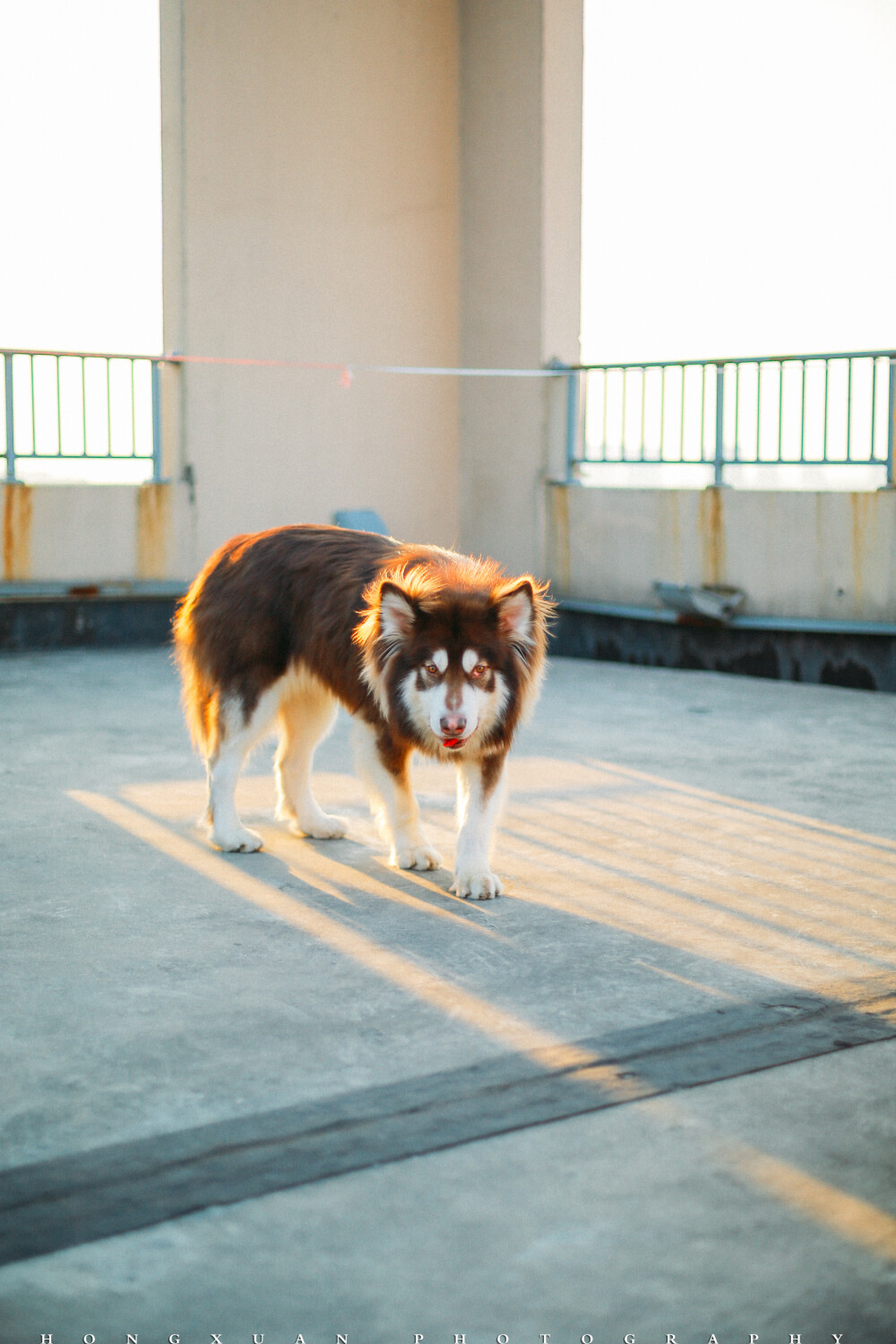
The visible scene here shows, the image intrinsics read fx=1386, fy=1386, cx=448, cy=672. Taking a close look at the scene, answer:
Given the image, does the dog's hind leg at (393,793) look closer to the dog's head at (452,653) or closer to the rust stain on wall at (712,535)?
the dog's head at (452,653)

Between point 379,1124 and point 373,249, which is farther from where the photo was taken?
point 373,249

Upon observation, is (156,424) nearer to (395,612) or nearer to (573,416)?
(573,416)

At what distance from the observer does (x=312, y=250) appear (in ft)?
34.3

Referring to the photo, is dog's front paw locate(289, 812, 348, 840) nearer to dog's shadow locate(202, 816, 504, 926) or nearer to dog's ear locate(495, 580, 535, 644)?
dog's shadow locate(202, 816, 504, 926)

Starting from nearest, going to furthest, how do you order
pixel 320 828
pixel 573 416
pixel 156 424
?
pixel 320 828 → pixel 156 424 → pixel 573 416

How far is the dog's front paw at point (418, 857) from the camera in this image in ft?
15.1

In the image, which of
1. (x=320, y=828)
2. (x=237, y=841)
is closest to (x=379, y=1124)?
(x=237, y=841)

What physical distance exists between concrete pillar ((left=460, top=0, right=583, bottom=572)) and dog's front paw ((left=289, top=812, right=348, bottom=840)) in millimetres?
5726

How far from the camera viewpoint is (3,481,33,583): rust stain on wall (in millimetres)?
9484

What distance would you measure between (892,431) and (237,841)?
5.14 m

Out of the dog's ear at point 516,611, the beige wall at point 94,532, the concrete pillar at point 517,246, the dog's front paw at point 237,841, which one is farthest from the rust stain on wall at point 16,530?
the dog's ear at point 516,611

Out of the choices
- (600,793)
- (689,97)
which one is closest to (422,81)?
(689,97)

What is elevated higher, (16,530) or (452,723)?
(16,530)

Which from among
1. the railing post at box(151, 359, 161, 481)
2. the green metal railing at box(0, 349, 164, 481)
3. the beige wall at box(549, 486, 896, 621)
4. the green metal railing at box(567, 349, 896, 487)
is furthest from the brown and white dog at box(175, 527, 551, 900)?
the railing post at box(151, 359, 161, 481)
